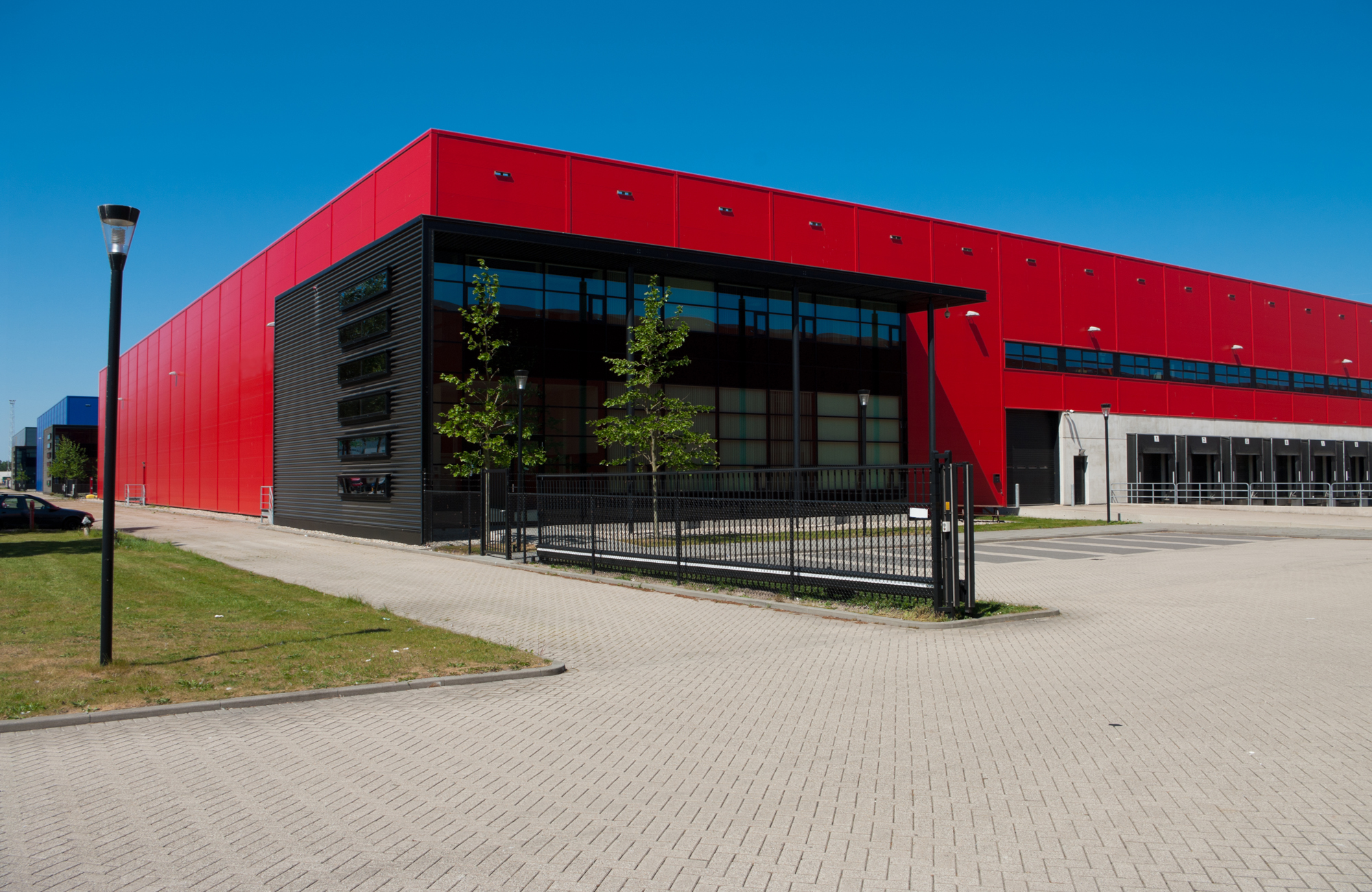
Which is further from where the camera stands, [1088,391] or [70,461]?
[70,461]

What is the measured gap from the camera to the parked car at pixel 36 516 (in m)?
32.4

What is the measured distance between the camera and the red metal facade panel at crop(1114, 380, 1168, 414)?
48031 mm

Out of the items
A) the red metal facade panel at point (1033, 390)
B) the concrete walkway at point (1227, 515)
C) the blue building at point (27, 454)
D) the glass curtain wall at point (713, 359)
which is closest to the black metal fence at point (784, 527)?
→ the glass curtain wall at point (713, 359)

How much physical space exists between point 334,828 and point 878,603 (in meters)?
9.19

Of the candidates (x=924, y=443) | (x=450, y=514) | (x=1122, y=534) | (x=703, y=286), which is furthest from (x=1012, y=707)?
(x=924, y=443)

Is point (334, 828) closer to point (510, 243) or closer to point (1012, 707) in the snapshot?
point (1012, 707)

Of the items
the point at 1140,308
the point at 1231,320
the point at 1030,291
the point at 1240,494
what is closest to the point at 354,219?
the point at 1030,291

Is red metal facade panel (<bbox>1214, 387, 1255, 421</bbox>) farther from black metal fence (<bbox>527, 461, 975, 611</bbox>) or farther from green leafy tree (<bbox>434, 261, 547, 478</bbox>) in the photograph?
black metal fence (<bbox>527, 461, 975, 611</bbox>)

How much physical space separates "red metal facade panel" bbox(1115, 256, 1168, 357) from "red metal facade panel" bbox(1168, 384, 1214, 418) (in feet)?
7.93

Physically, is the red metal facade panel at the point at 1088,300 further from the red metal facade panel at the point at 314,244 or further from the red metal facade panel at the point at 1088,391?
the red metal facade panel at the point at 314,244

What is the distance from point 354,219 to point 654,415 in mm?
15475

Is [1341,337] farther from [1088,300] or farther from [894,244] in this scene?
[894,244]

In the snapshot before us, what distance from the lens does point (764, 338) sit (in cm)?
3609

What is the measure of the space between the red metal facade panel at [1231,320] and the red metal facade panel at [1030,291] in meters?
13.5
